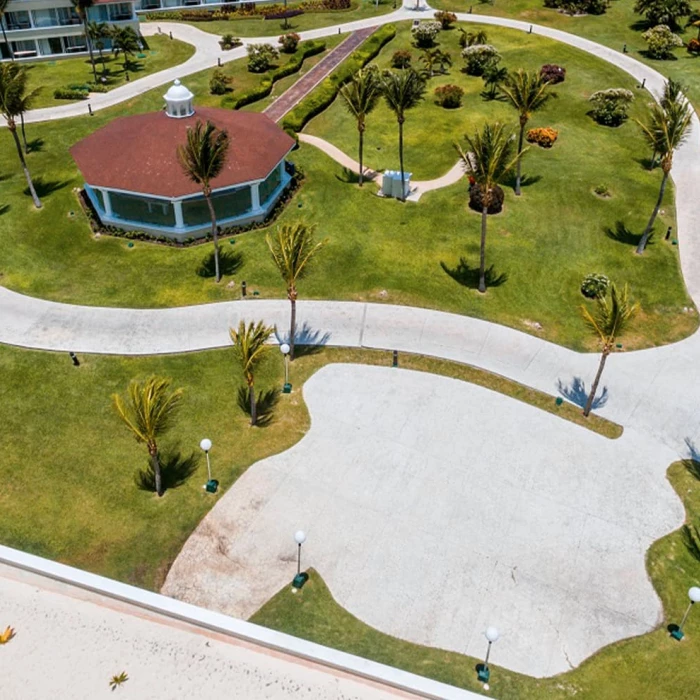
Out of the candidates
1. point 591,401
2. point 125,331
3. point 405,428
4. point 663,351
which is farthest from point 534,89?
point 125,331

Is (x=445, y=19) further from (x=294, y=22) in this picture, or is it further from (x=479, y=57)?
(x=294, y=22)

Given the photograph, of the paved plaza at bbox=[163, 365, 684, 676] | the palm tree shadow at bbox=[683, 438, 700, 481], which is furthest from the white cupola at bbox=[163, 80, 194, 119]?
the palm tree shadow at bbox=[683, 438, 700, 481]

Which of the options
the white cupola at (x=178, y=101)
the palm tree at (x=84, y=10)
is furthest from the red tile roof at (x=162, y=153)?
the palm tree at (x=84, y=10)

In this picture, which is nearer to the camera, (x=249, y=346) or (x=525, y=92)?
(x=249, y=346)

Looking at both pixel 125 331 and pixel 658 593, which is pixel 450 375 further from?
pixel 125 331

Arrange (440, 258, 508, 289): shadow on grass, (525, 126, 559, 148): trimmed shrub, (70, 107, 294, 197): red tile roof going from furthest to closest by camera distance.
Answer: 1. (525, 126, 559, 148): trimmed shrub
2. (70, 107, 294, 197): red tile roof
3. (440, 258, 508, 289): shadow on grass

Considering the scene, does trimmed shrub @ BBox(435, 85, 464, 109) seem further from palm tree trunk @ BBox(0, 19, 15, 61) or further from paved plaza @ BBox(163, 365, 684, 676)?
palm tree trunk @ BBox(0, 19, 15, 61)

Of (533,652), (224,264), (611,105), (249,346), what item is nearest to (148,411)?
(249,346)
